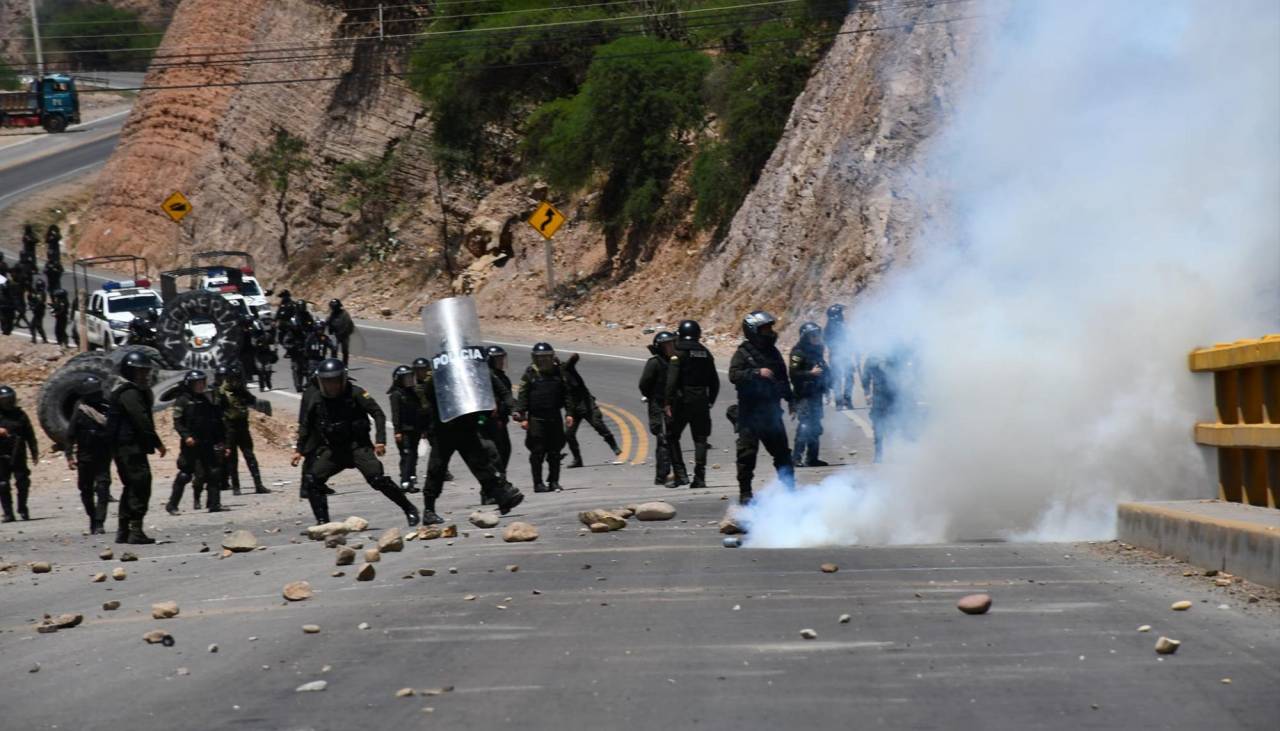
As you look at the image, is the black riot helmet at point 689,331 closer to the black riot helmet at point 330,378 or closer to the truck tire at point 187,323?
the black riot helmet at point 330,378

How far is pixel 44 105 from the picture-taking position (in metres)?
79.0

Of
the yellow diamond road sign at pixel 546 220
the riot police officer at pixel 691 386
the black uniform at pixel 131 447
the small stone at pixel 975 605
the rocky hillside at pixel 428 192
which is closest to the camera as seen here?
the small stone at pixel 975 605

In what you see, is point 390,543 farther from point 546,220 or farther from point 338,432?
point 546,220

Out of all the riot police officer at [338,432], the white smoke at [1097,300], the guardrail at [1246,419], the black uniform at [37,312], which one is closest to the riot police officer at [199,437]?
the riot police officer at [338,432]

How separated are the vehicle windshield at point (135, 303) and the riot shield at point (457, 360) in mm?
22604

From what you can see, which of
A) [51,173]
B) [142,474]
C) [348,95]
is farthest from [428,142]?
[142,474]

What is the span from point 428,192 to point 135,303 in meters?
20.3

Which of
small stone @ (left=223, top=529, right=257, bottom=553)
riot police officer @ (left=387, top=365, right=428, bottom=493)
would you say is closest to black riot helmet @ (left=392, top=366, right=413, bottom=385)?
riot police officer @ (left=387, top=365, right=428, bottom=493)

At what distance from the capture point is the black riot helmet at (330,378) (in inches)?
548

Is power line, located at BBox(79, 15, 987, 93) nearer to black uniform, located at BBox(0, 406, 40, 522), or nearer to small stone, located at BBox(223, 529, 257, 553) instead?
black uniform, located at BBox(0, 406, 40, 522)

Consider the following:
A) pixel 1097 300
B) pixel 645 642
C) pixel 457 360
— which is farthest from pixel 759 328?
pixel 645 642

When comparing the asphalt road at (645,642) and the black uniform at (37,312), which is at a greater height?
the black uniform at (37,312)

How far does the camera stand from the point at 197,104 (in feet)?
216

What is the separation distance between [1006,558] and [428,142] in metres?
49.1
